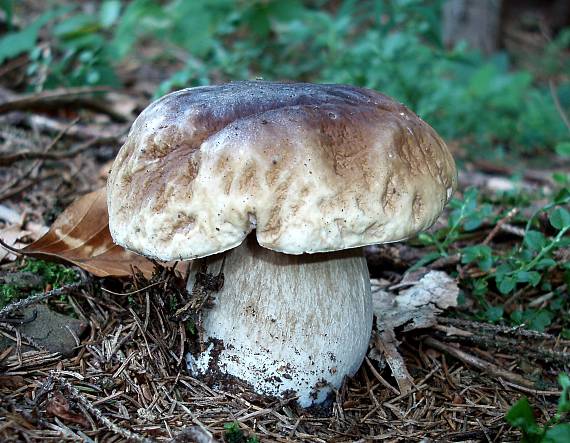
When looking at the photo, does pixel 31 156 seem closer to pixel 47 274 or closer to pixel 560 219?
pixel 47 274

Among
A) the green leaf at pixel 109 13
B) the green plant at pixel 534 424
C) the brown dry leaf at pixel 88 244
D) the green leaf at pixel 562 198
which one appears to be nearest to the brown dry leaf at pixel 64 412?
the brown dry leaf at pixel 88 244

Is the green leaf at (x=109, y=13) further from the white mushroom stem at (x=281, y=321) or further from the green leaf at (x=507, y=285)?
the green leaf at (x=507, y=285)

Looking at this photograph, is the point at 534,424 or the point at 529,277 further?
the point at 529,277

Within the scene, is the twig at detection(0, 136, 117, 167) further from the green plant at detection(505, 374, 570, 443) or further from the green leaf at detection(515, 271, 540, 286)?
the green plant at detection(505, 374, 570, 443)

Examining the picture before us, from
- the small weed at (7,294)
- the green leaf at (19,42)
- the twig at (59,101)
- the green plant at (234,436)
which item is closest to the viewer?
the green plant at (234,436)

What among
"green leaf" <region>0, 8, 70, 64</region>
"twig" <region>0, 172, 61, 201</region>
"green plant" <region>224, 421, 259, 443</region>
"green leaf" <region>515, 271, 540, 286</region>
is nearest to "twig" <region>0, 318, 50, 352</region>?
"green plant" <region>224, 421, 259, 443</region>

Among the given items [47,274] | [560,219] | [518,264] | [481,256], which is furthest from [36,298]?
[560,219]

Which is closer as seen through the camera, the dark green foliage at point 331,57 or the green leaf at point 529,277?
the green leaf at point 529,277

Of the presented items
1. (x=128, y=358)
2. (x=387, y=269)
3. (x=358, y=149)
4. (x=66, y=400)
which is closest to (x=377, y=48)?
(x=387, y=269)
